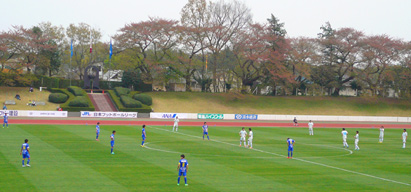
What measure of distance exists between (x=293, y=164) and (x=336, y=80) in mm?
75823

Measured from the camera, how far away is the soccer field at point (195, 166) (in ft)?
67.9

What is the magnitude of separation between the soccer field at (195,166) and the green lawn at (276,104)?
146 feet

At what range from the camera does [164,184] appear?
20594 millimetres

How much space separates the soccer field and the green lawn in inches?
1756

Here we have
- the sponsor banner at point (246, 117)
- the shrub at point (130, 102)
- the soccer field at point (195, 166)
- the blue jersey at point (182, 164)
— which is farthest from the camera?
the sponsor banner at point (246, 117)

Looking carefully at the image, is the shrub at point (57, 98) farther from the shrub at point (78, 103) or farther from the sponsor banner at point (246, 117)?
the sponsor banner at point (246, 117)

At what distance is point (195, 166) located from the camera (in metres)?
26.1

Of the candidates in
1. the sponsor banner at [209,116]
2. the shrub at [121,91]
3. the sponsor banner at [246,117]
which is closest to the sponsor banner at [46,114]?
the shrub at [121,91]

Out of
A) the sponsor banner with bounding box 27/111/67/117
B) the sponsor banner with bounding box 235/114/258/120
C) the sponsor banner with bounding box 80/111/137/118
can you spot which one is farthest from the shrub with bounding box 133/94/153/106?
the sponsor banner with bounding box 27/111/67/117

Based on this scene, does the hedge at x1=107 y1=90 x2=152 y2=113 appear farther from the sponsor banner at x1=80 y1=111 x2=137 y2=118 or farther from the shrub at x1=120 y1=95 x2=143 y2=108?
the sponsor banner at x1=80 y1=111 x2=137 y2=118

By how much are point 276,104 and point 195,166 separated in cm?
6671

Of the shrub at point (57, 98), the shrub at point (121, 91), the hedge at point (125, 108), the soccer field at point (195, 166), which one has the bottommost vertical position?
the soccer field at point (195, 166)

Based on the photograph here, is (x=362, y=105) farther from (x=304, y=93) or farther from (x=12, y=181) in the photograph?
(x=12, y=181)

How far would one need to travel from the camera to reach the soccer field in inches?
814
